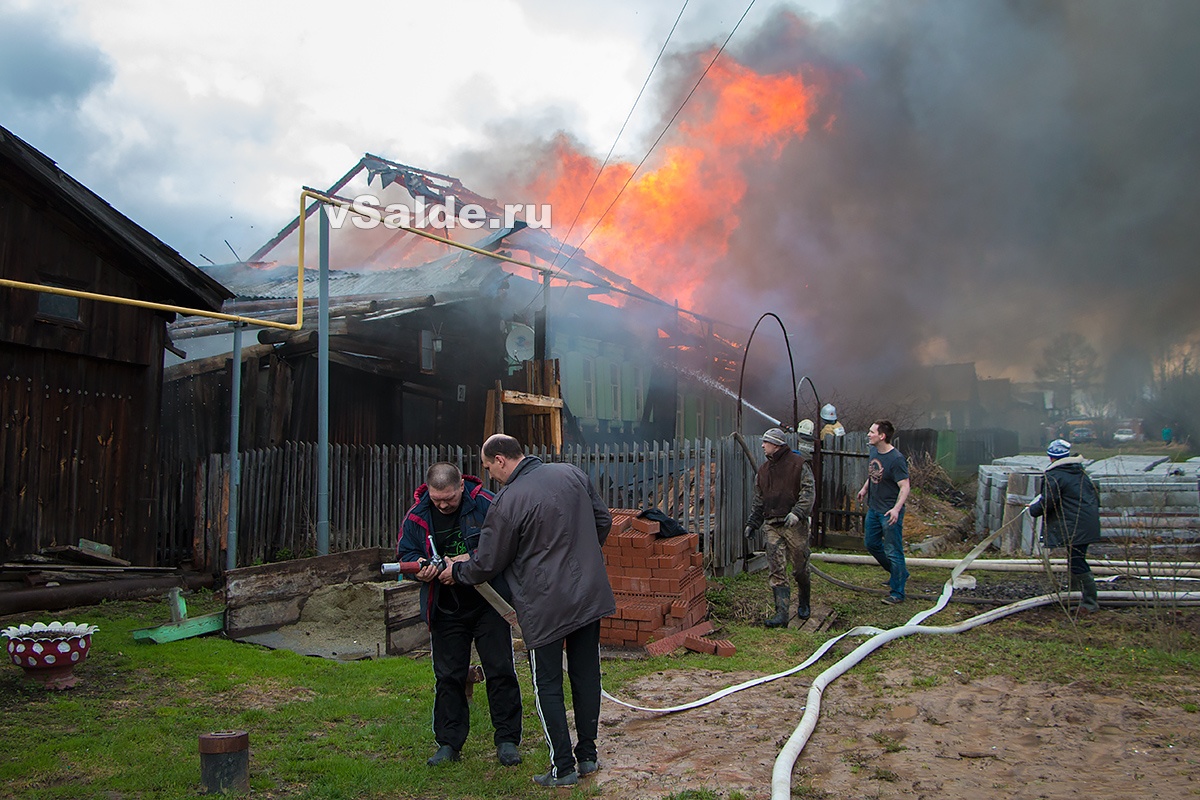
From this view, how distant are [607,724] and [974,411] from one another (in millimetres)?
27953

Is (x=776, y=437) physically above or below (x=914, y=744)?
above

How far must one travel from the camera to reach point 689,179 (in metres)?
17.2

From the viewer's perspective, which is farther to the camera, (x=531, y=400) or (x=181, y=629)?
(x=531, y=400)

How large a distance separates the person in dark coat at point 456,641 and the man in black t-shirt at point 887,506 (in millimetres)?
4870

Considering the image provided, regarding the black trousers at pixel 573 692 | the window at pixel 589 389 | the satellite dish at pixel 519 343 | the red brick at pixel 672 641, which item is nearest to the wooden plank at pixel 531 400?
the satellite dish at pixel 519 343

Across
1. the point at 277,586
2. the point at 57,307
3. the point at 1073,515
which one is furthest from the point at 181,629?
the point at 1073,515

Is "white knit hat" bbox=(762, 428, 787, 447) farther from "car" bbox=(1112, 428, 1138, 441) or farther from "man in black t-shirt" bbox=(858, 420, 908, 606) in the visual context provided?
"car" bbox=(1112, 428, 1138, 441)

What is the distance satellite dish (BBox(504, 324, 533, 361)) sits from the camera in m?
15.6

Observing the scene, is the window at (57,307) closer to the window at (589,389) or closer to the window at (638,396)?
the window at (589,389)

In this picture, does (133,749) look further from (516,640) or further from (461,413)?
(461,413)

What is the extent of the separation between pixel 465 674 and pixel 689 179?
14.5 meters

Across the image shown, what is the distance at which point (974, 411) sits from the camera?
1158 inches

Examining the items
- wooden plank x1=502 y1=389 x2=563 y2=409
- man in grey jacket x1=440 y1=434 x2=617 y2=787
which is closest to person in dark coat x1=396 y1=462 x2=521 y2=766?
man in grey jacket x1=440 y1=434 x2=617 y2=787

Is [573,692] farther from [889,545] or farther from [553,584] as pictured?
[889,545]
